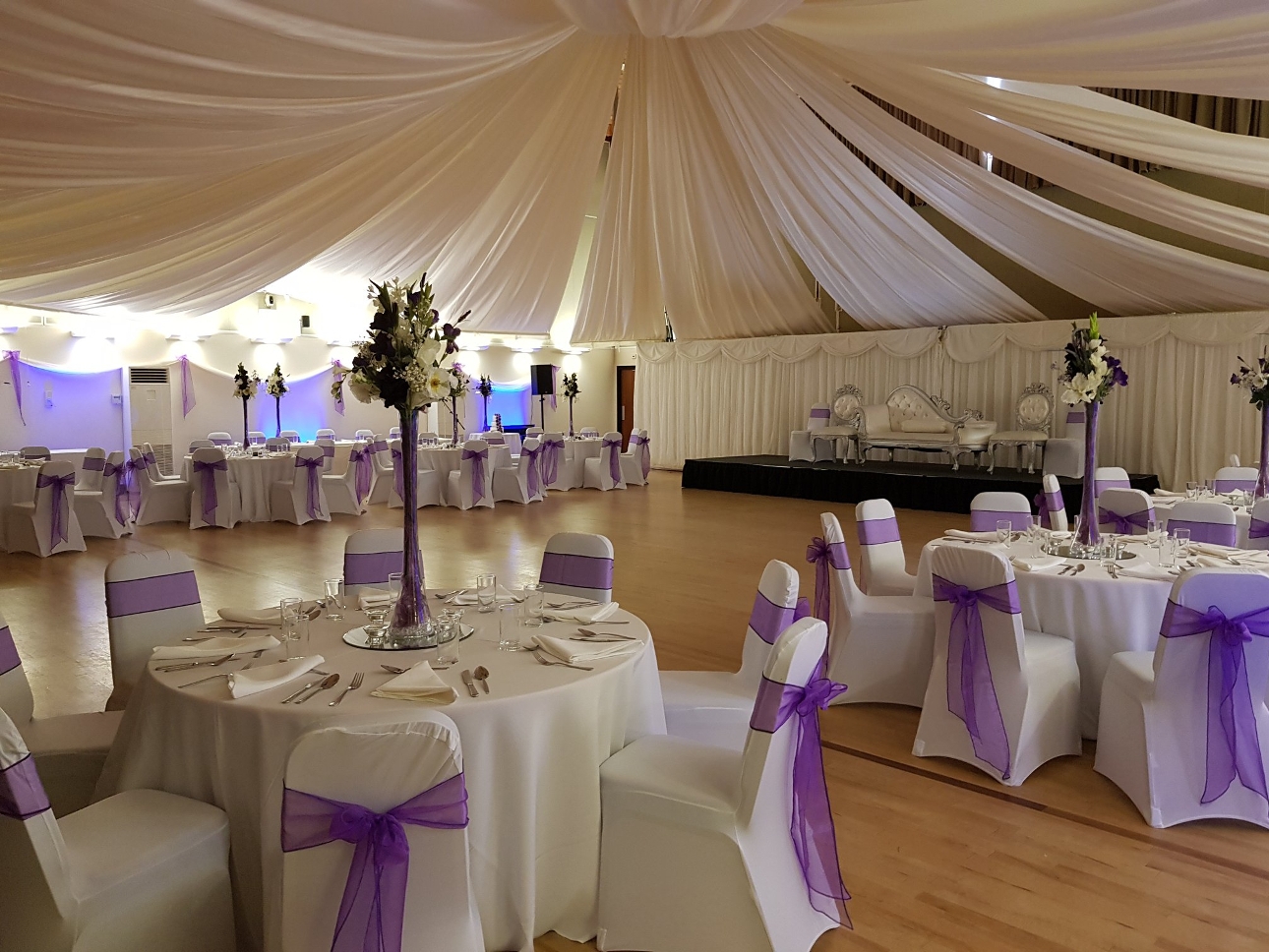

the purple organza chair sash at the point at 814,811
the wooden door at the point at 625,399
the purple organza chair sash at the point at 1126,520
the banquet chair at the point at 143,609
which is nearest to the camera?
the purple organza chair sash at the point at 814,811

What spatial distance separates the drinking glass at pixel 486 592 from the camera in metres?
3.07

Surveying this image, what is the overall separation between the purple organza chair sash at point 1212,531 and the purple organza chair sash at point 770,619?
115 inches

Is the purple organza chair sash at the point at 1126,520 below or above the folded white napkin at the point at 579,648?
above

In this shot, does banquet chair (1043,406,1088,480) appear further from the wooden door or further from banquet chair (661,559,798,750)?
the wooden door

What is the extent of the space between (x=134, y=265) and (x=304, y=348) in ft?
22.7

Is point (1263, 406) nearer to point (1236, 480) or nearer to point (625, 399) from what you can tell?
point (1236, 480)

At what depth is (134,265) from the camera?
8086 millimetres

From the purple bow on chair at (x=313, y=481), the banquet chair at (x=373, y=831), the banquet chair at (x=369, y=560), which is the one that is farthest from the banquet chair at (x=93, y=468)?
the banquet chair at (x=373, y=831)

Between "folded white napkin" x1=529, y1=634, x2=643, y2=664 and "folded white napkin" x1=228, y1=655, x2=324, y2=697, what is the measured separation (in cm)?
64

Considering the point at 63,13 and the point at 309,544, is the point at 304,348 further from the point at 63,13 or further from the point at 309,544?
the point at 63,13

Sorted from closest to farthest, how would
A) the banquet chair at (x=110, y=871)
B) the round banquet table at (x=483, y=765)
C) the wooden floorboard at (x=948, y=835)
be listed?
the banquet chair at (x=110, y=871) < the round banquet table at (x=483, y=765) < the wooden floorboard at (x=948, y=835)

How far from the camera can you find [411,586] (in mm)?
2809

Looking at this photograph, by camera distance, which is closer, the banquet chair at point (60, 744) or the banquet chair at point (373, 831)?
the banquet chair at point (373, 831)

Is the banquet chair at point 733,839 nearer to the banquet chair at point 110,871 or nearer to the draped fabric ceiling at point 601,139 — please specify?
the banquet chair at point 110,871
